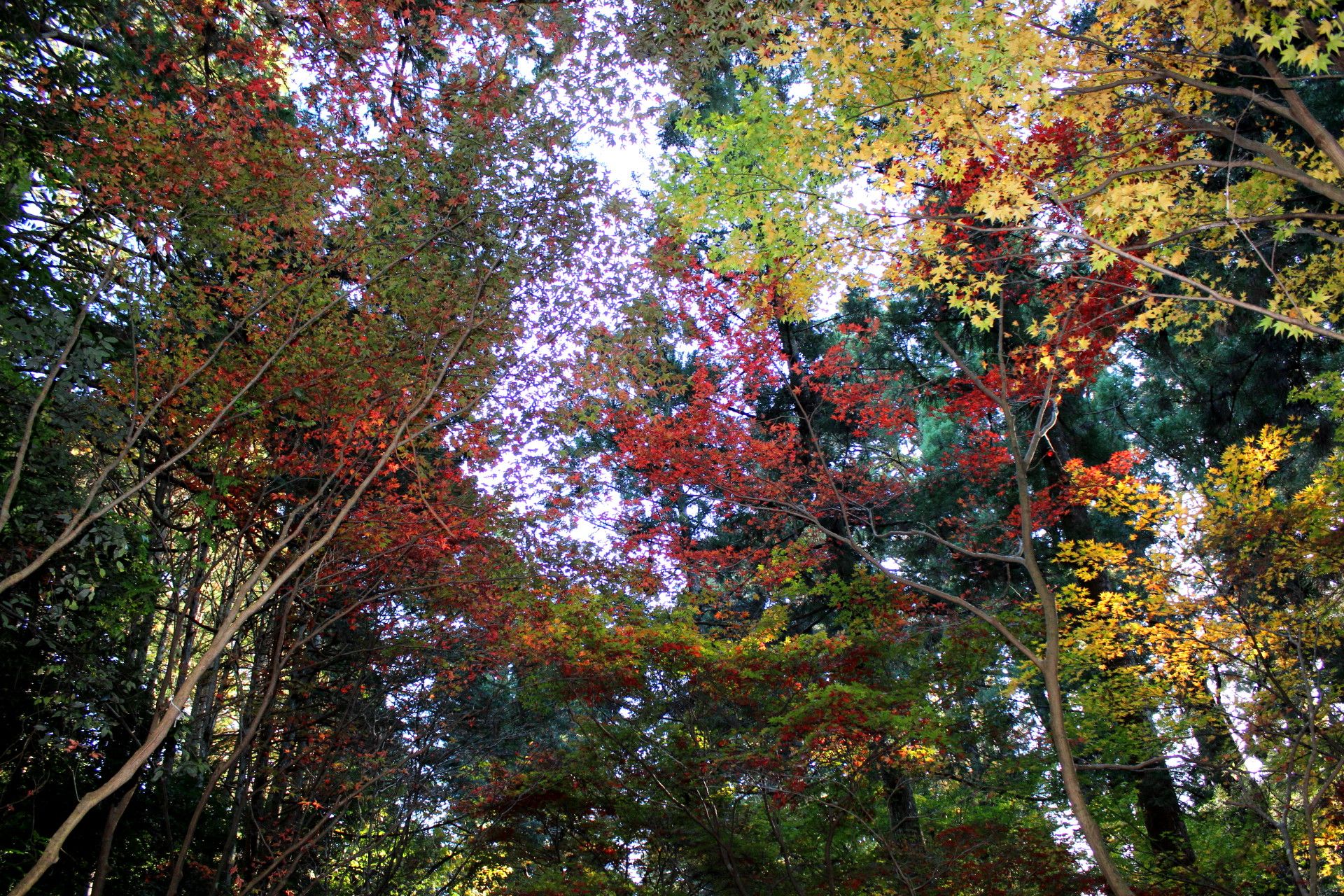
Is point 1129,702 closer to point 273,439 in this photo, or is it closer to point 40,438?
point 273,439

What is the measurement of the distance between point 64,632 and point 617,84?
228 inches

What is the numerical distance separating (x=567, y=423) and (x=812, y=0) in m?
3.82

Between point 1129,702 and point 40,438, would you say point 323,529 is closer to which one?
point 40,438

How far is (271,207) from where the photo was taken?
226 inches

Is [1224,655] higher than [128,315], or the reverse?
[128,315]

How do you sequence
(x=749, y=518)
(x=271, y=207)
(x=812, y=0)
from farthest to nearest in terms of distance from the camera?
1. (x=749, y=518)
2. (x=271, y=207)
3. (x=812, y=0)

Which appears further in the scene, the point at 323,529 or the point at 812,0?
the point at 323,529

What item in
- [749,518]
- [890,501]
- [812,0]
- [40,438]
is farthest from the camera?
[749,518]

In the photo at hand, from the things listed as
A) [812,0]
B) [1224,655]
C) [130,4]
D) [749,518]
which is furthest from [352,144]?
[1224,655]

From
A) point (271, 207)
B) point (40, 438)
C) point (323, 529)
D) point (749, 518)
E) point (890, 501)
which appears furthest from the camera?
point (749, 518)

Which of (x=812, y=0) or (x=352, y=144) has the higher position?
(x=352, y=144)

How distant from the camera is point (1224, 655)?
6.73 metres

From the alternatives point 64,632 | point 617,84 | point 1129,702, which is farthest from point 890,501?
point 64,632

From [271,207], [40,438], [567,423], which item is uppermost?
[271,207]
